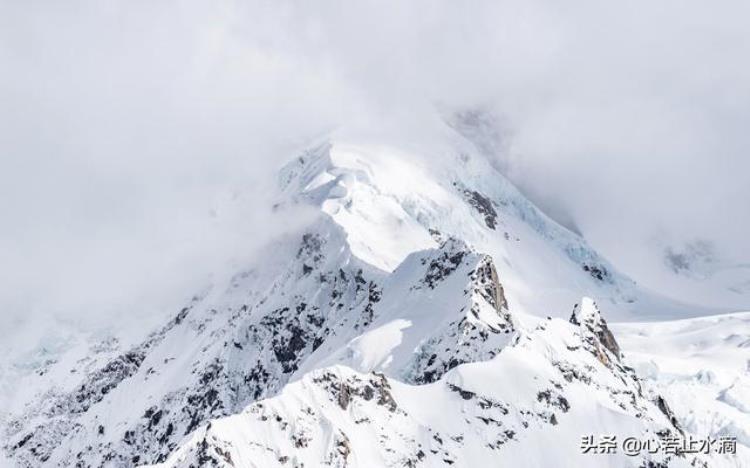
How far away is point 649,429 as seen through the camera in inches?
7318

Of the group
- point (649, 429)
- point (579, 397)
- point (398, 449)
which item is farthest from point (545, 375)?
point (398, 449)

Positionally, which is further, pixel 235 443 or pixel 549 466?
pixel 549 466

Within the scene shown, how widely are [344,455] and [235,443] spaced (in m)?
15.6

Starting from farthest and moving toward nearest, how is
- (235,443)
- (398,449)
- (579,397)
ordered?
(579,397)
(398,449)
(235,443)

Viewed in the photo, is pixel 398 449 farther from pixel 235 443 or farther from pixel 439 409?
pixel 235 443

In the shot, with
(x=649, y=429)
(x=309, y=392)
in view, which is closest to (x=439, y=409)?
(x=309, y=392)

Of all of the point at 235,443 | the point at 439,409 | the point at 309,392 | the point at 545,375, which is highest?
the point at 545,375

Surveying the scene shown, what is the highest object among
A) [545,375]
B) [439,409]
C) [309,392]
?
[545,375]

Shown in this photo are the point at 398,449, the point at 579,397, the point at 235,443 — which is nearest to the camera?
the point at 235,443

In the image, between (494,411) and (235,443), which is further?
(494,411)

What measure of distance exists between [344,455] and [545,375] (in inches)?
1592

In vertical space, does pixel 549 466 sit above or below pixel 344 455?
above

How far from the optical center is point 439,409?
609ft

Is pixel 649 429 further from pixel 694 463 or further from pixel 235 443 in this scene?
pixel 235 443
